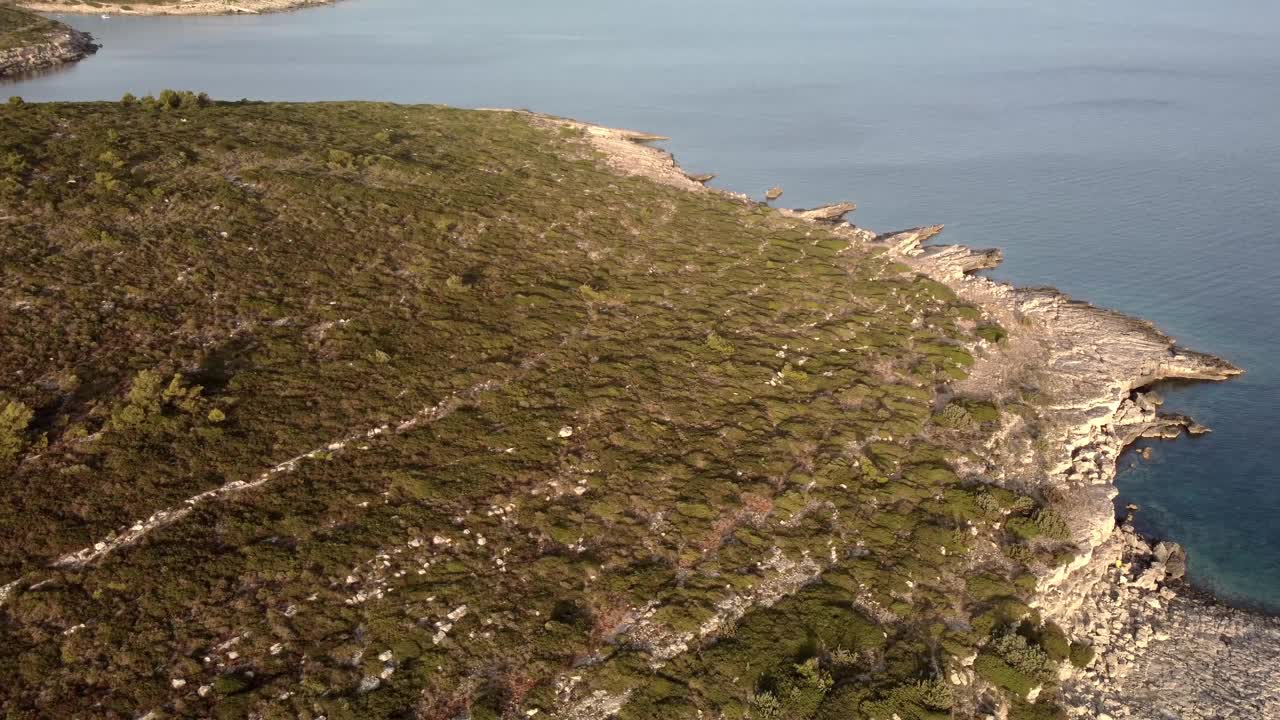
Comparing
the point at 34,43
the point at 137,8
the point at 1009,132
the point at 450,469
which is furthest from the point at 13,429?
the point at 137,8

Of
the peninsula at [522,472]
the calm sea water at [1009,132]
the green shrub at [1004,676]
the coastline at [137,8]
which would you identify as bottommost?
the green shrub at [1004,676]

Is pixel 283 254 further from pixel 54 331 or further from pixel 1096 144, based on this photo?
pixel 1096 144

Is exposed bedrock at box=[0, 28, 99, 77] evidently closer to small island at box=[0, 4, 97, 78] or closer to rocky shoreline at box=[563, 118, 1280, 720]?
small island at box=[0, 4, 97, 78]

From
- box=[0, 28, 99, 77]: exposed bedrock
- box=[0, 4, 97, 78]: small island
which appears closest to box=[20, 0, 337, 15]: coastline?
box=[0, 4, 97, 78]: small island

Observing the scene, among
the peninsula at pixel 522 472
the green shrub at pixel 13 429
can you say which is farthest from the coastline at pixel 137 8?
the green shrub at pixel 13 429

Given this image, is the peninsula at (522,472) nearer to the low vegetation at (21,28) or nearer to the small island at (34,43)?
the small island at (34,43)

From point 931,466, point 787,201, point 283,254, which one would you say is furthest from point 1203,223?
point 283,254
